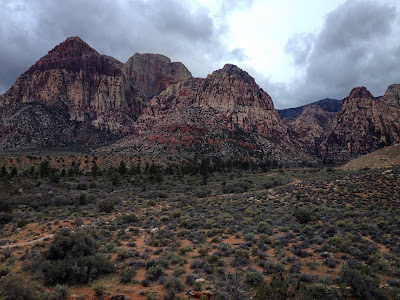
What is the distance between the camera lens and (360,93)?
145 meters

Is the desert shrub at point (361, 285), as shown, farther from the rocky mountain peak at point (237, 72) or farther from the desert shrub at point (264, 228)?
the rocky mountain peak at point (237, 72)

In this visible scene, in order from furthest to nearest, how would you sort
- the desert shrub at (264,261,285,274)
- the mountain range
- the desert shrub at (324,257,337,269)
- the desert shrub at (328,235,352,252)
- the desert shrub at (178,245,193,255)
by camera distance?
the mountain range
the desert shrub at (178,245,193,255)
the desert shrub at (328,235,352,252)
the desert shrub at (324,257,337,269)
the desert shrub at (264,261,285,274)

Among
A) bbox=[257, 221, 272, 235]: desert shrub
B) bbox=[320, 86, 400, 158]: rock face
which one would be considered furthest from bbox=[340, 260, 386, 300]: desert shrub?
bbox=[320, 86, 400, 158]: rock face

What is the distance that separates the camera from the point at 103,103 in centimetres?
15500

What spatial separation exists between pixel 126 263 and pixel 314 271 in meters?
8.11

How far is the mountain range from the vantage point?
105 meters

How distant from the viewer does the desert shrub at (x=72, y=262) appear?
9.37 metres

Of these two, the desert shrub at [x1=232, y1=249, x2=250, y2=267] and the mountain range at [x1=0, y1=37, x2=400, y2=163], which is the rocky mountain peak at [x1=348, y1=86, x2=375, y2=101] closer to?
the mountain range at [x1=0, y1=37, x2=400, y2=163]

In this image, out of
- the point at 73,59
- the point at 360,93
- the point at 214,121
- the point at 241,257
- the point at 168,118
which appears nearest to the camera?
the point at 241,257

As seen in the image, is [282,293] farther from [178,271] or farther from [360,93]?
[360,93]

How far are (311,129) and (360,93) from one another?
34.2 m

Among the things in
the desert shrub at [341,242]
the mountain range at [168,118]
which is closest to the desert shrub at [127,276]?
the desert shrub at [341,242]

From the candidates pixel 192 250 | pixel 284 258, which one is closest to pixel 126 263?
pixel 192 250

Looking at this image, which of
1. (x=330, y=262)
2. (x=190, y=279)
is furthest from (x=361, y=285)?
(x=190, y=279)
